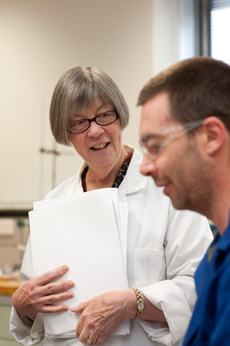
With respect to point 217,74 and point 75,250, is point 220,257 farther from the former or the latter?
point 75,250

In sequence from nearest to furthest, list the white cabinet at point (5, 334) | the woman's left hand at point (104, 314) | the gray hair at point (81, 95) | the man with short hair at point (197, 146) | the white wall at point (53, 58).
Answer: the man with short hair at point (197, 146)
the woman's left hand at point (104, 314)
the gray hair at point (81, 95)
the white cabinet at point (5, 334)
the white wall at point (53, 58)

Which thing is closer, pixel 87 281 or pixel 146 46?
pixel 87 281

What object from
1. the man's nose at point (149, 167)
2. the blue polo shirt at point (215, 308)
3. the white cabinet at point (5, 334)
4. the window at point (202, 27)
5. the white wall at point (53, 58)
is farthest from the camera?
the window at point (202, 27)

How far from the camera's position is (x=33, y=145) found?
3.66 metres

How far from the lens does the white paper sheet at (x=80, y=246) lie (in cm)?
141

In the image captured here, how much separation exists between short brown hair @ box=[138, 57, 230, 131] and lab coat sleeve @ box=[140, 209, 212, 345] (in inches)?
21.6

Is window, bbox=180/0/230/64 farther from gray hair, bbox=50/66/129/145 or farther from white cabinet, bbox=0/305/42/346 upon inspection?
white cabinet, bbox=0/305/42/346

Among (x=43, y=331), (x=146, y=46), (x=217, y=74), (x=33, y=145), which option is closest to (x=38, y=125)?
(x=33, y=145)

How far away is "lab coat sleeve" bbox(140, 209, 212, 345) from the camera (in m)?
1.35

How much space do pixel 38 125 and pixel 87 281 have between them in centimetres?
239

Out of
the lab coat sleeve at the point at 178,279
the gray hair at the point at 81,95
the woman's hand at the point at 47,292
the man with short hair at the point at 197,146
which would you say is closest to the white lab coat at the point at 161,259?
the lab coat sleeve at the point at 178,279

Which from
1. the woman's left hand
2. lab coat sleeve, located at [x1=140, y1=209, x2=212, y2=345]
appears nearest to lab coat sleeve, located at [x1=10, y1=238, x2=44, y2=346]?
the woman's left hand

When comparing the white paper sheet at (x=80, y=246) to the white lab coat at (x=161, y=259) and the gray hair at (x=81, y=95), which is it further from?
the gray hair at (x=81, y=95)

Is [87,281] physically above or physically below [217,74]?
below
